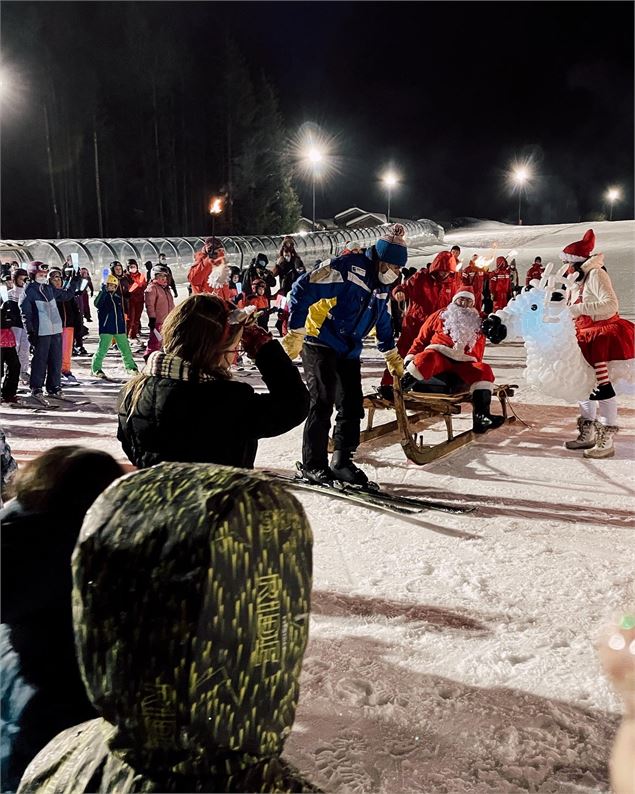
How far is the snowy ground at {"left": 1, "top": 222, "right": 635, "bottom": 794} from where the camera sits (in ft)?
7.08

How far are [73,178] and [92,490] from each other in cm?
4361

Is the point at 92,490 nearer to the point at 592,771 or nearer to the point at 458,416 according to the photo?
the point at 592,771

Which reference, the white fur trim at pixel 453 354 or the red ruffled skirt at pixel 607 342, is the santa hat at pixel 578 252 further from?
the white fur trim at pixel 453 354

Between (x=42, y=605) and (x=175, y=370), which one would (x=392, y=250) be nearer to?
(x=175, y=370)


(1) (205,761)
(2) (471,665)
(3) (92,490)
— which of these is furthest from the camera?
(2) (471,665)

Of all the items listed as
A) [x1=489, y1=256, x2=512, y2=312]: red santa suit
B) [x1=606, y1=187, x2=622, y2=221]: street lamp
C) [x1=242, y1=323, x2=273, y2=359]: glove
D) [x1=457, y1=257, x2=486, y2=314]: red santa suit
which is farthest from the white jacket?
[x1=606, y1=187, x2=622, y2=221]: street lamp

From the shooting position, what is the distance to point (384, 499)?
462 cm

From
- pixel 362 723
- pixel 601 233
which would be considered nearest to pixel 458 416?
pixel 362 723

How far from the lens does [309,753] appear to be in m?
2.18

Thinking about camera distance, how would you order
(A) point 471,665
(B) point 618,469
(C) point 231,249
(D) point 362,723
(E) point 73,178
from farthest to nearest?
(E) point 73,178 < (C) point 231,249 < (B) point 618,469 < (A) point 471,665 < (D) point 362,723

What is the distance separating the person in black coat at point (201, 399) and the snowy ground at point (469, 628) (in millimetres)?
962

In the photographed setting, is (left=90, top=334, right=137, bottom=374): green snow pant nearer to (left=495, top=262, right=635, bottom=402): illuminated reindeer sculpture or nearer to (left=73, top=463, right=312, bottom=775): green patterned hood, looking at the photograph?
(left=495, top=262, right=635, bottom=402): illuminated reindeer sculpture

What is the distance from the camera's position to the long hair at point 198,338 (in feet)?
7.25

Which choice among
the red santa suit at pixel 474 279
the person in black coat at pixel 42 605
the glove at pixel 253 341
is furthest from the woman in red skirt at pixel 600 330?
the red santa suit at pixel 474 279
